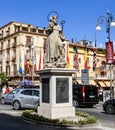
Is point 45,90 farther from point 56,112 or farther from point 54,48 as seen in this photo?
point 54,48

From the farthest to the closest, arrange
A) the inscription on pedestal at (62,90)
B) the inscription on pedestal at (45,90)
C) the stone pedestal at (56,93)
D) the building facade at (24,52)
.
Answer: the building facade at (24,52) < the inscription on pedestal at (45,90) < the inscription on pedestal at (62,90) < the stone pedestal at (56,93)

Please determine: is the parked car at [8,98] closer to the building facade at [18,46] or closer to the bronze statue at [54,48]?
the bronze statue at [54,48]

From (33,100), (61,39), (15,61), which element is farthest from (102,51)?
(61,39)

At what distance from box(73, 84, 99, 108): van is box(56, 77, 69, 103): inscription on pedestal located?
1080 cm

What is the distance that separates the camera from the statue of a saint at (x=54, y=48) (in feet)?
50.5

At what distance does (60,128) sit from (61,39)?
14.6ft

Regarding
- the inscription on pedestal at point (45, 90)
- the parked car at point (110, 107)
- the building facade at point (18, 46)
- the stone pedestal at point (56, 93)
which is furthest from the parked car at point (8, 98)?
the building facade at point (18, 46)

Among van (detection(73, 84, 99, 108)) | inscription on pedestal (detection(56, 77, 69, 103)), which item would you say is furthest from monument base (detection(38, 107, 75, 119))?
van (detection(73, 84, 99, 108))

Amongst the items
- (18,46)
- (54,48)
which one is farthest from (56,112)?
(18,46)

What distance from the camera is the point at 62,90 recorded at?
15172 mm

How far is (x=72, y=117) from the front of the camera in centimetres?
1521

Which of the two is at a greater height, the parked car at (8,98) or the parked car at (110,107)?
the parked car at (8,98)

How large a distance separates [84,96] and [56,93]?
11340 mm

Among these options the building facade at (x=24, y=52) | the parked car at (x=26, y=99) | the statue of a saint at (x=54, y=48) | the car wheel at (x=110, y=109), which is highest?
the building facade at (x=24, y=52)
